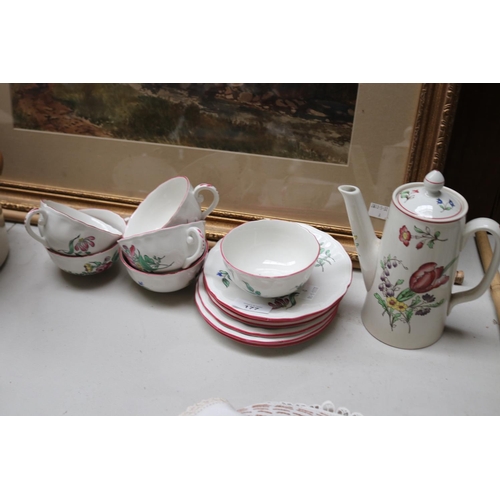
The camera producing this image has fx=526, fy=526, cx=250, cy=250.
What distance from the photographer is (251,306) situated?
0.80 meters

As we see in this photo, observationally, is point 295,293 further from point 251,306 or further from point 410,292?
point 410,292

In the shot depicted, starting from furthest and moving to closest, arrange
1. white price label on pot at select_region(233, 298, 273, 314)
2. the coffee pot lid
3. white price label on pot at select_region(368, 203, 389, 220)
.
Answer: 1. white price label on pot at select_region(368, 203, 389, 220)
2. white price label on pot at select_region(233, 298, 273, 314)
3. the coffee pot lid

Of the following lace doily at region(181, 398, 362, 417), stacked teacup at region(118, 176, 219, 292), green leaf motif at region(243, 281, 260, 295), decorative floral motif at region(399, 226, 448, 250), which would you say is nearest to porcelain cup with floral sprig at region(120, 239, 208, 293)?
stacked teacup at region(118, 176, 219, 292)

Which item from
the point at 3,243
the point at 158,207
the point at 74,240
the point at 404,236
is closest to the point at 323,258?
the point at 404,236

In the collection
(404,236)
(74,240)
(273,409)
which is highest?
(404,236)

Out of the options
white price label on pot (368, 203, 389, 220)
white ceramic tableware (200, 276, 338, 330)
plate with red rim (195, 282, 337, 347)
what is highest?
white price label on pot (368, 203, 389, 220)

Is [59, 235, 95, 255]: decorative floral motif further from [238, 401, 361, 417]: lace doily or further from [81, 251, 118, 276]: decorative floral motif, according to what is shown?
[238, 401, 361, 417]: lace doily

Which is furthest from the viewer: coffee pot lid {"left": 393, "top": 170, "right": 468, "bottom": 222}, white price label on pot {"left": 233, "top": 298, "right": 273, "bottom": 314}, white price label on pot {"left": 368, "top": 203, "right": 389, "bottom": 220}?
white price label on pot {"left": 368, "top": 203, "right": 389, "bottom": 220}

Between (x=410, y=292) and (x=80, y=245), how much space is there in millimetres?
526

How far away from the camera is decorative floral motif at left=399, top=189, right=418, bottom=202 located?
2.35 ft

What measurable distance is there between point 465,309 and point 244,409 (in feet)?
1.39

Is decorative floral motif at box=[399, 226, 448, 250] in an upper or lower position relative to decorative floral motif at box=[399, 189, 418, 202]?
lower

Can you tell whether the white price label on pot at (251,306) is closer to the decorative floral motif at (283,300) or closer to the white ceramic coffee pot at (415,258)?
the decorative floral motif at (283,300)

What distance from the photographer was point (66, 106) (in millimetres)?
982
